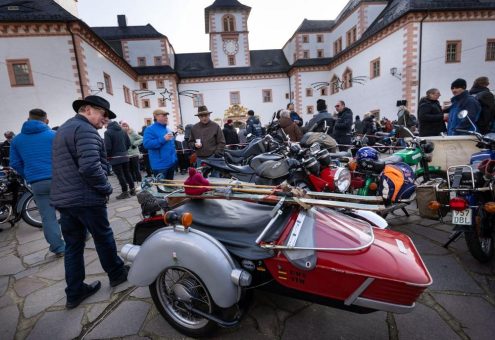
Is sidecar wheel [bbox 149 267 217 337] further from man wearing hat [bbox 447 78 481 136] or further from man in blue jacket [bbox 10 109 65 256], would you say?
man wearing hat [bbox 447 78 481 136]

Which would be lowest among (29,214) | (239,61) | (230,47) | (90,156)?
(29,214)

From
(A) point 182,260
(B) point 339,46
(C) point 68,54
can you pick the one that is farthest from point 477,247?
(B) point 339,46

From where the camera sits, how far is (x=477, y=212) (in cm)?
256

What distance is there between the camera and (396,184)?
11.1 ft

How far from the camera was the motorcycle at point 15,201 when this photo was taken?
4.84 metres

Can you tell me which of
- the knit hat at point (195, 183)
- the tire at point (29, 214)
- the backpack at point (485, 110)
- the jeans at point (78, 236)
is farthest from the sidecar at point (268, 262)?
the backpack at point (485, 110)

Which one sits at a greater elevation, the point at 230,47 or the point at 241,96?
the point at 230,47

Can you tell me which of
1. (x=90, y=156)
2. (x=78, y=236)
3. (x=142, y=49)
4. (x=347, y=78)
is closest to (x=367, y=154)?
(x=90, y=156)

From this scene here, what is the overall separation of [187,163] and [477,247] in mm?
9139

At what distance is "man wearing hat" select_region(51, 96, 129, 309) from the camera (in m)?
2.26

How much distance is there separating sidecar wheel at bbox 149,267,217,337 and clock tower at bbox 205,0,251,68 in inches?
1431

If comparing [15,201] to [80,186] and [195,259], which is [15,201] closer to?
[80,186]

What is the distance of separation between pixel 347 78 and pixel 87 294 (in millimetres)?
29491

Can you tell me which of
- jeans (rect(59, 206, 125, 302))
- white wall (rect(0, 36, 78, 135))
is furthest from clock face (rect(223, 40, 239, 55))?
jeans (rect(59, 206, 125, 302))
